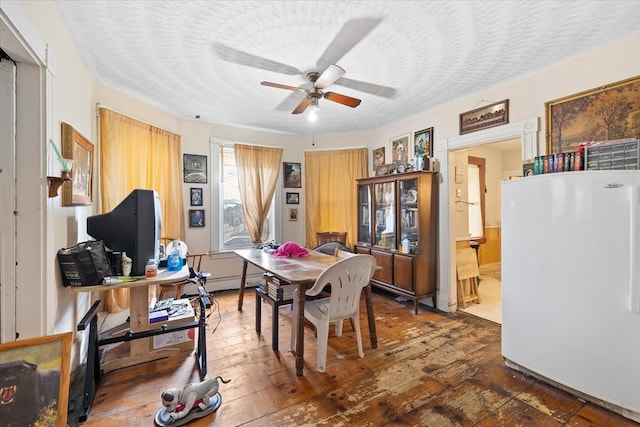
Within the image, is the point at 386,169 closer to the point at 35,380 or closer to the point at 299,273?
the point at 299,273

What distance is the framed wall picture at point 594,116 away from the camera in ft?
6.70

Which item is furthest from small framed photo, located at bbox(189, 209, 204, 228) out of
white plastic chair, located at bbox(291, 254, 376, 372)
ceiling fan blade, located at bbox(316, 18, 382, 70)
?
ceiling fan blade, located at bbox(316, 18, 382, 70)

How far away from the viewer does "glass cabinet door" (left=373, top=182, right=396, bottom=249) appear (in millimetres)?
3781

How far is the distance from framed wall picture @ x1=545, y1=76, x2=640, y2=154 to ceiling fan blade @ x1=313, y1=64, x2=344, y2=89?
195 centimetres

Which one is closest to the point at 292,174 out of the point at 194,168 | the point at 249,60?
the point at 194,168

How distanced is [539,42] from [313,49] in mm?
1748

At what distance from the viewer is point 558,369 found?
1894mm

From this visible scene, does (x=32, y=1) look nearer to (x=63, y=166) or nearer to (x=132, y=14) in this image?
(x=132, y=14)

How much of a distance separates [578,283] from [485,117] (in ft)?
6.25

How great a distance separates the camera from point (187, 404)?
1.66 metres

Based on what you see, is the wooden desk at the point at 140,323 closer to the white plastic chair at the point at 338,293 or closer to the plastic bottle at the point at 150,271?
the plastic bottle at the point at 150,271

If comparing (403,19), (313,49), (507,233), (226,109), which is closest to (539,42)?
(403,19)

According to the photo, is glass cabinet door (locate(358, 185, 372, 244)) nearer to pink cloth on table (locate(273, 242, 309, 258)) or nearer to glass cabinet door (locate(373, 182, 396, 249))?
glass cabinet door (locate(373, 182, 396, 249))

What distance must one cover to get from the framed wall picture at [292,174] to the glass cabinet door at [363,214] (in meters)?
1.09
